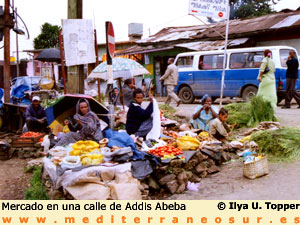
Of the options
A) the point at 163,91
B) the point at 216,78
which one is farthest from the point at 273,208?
the point at 163,91

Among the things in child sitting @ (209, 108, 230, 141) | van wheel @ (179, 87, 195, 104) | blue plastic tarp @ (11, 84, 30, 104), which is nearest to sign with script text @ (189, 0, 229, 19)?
child sitting @ (209, 108, 230, 141)

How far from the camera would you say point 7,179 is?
6230 millimetres

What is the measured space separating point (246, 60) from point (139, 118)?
7757mm

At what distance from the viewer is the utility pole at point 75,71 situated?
23.0ft

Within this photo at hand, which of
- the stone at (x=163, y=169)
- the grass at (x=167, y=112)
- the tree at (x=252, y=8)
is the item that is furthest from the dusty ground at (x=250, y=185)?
the tree at (x=252, y=8)

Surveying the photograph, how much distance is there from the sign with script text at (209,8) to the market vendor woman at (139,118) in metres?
3.24

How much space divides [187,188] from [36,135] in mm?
3964

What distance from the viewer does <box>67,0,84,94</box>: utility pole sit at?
23.0 feet

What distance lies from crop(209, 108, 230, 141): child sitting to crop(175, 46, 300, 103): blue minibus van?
17.5 ft

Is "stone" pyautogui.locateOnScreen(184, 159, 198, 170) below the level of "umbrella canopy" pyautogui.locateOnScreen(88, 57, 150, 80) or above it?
below

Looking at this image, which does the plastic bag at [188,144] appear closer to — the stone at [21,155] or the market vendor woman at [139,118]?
the market vendor woman at [139,118]

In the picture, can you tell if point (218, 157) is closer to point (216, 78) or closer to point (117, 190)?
point (117, 190)

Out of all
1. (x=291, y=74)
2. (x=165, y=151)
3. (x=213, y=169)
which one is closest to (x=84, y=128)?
(x=165, y=151)

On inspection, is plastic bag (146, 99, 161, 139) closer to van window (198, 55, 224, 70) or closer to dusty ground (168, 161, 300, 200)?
dusty ground (168, 161, 300, 200)
